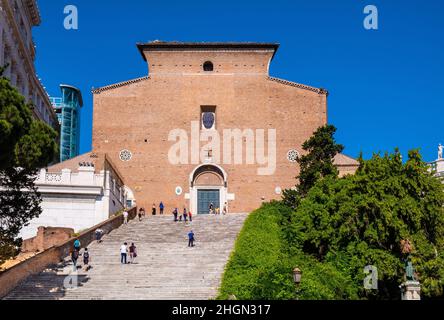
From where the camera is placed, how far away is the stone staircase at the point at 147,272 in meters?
20.4

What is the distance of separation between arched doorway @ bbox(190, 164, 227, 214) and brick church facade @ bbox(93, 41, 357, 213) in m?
0.05

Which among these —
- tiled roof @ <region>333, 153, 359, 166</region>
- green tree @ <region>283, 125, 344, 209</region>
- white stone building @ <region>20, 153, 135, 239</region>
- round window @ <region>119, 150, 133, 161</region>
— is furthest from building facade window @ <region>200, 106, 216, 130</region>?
white stone building @ <region>20, 153, 135, 239</region>

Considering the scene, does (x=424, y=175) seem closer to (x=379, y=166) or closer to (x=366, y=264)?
(x=379, y=166)

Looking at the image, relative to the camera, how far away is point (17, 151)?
1809cm

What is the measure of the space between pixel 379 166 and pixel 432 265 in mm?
3654

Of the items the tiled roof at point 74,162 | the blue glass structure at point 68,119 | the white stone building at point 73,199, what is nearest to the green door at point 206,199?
the tiled roof at point 74,162

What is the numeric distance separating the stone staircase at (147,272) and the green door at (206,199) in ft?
32.0

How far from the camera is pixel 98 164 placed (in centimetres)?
3988

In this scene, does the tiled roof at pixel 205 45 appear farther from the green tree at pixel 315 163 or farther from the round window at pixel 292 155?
the green tree at pixel 315 163

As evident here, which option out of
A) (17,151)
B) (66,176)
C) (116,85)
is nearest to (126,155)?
(116,85)

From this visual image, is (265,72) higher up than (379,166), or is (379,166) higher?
(265,72)
